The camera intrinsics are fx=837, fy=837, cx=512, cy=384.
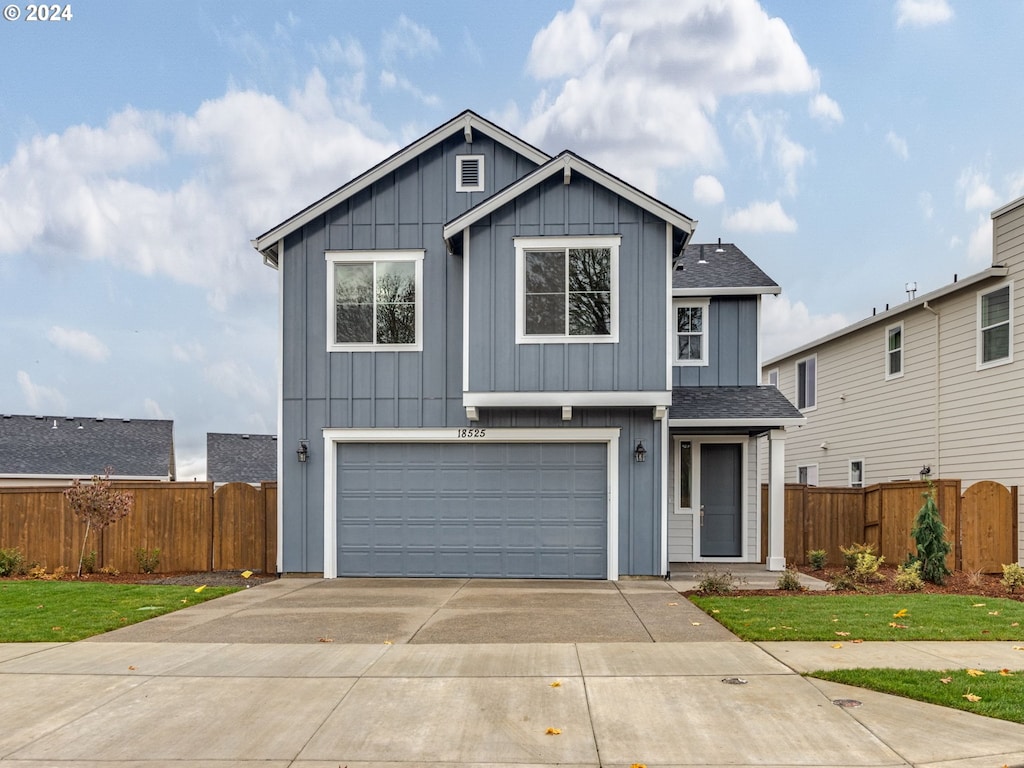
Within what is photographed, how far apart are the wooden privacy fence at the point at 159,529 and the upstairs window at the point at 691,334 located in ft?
28.8

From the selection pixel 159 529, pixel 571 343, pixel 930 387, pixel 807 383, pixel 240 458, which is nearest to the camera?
pixel 571 343

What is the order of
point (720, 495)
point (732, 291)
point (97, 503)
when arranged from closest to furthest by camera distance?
point (97, 503) → point (732, 291) → point (720, 495)

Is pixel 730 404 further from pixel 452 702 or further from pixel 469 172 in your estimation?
pixel 452 702

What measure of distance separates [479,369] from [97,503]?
751 centimetres

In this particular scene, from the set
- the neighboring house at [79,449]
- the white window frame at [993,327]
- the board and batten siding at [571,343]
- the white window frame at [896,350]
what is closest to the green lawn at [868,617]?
the board and batten siding at [571,343]

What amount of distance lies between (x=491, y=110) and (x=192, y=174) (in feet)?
30.6

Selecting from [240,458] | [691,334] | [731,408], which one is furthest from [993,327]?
[240,458]

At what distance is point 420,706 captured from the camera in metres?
6.36

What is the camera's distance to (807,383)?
2536cm

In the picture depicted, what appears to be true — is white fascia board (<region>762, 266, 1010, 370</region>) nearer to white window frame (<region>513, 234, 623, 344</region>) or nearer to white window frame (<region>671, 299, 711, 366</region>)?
white window frame (<region>671, 299, 711, 366</region>)

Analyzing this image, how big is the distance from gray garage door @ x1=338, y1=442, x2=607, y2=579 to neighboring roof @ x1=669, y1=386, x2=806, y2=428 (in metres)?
2.39

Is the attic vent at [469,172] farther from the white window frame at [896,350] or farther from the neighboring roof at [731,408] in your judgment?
the white window frame at [896,350]

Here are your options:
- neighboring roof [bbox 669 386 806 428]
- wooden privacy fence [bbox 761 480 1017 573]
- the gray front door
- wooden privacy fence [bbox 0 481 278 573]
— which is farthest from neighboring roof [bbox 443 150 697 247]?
wooden privacy fence [bbox 0 481 278 573]

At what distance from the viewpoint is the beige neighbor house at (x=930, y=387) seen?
16.1 metres
